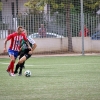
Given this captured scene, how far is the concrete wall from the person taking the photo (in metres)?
30.1

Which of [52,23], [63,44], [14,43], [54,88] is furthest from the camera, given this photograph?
[63,44]

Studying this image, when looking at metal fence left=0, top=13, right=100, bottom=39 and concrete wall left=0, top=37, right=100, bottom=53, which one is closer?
metal fence left=0, top=13, right=100, bottom=39

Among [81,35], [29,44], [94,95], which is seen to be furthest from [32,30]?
[94,95]

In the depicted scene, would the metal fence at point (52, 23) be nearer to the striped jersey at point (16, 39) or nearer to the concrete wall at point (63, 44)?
the concrete wall at point (63, 44)

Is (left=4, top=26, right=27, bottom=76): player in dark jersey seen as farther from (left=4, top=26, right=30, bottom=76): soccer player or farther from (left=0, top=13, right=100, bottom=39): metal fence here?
(left=0, top=13, right=100, bottom=39): metal fence

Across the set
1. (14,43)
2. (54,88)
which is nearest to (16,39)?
(14,43)

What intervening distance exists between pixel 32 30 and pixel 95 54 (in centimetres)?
380

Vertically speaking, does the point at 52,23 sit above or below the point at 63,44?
above

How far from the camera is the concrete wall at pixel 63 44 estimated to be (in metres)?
30.1

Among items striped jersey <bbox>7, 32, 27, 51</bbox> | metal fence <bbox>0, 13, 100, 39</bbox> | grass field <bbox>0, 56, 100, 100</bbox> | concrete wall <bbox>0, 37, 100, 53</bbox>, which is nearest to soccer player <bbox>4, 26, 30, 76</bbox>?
striped jersey <bbox>7, 32, 27, 51</bbox>

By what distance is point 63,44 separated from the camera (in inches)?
1190

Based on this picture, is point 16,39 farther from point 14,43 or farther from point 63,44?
point 63,44

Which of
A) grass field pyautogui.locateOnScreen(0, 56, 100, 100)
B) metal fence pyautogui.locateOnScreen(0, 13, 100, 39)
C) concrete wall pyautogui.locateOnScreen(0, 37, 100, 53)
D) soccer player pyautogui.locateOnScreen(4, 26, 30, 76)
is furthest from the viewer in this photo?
concrete wall pyautogui.locateOnScreen(0, 37, 100, 53)

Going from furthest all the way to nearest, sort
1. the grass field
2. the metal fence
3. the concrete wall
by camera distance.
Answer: the concrete wall < the metal fence < the grass field
